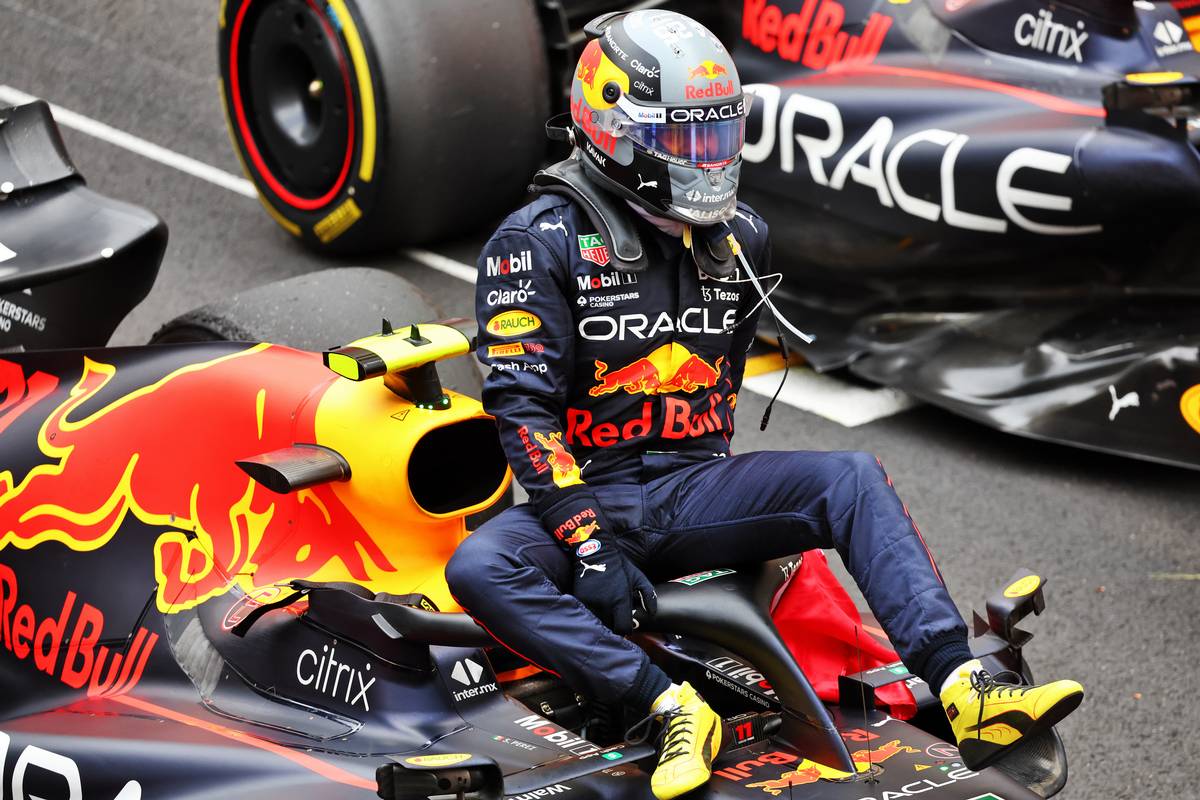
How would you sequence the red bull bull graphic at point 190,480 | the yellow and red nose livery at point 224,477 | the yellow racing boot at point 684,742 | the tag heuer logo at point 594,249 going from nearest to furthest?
the yellow racing boot at point 684,742
the tag heuer logo at point 594,249
the yellow and red nose livery at point 224,477
the red bull bull graphic at point 190,480

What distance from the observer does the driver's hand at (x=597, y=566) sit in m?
3.43

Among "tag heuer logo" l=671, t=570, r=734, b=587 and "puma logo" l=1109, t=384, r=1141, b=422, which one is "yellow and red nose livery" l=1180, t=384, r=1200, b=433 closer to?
"puma logo" l=1109, t=384, r=1141, b=422

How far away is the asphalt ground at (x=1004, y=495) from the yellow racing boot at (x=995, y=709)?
1.47m

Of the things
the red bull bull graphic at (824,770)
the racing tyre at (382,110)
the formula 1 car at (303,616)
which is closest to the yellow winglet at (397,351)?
the formula 1 car at (303,616)

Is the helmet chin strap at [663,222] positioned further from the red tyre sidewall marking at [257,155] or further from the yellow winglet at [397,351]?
the red tyre sidewall marking at [257,155]

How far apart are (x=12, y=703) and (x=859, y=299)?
3.67 m

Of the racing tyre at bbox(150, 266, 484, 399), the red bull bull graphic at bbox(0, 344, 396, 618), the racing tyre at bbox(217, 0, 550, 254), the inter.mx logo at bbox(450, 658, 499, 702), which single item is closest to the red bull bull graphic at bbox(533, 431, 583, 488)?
the inter.mx logo at bbox(450, 658, 499, 702)

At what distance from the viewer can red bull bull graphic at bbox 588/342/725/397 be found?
368 centimetres

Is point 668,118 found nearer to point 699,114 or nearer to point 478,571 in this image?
point 699,114

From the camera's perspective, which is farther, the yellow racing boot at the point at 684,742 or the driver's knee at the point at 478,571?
the driver's knee at the point at 478,571

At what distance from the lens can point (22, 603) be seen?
4.08 m

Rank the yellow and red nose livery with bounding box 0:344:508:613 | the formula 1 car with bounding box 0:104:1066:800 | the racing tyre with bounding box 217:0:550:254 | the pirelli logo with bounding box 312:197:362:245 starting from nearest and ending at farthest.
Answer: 1. the formula 1 car with bounding box 0:104:1066:800
2. the yellow and red nose livery with bounding box 0:344:508:613
3. the racing tyre with bounding box 217:0:550:254
4. the pirelli logo with bounding box 312:197:362:245

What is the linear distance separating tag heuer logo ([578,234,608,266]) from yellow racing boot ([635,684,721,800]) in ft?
3.02

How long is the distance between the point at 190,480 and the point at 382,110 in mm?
3166
